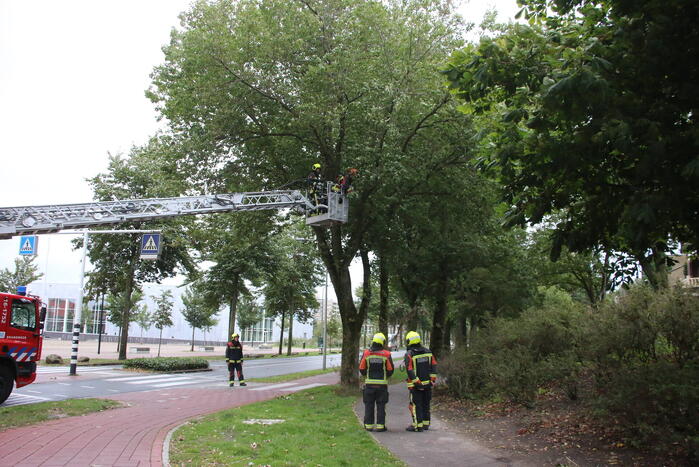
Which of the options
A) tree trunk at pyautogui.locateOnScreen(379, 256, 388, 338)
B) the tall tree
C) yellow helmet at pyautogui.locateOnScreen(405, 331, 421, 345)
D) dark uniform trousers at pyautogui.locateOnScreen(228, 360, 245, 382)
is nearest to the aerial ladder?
the tall tree

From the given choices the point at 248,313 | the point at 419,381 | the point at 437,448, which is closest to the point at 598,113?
the point at 437,448

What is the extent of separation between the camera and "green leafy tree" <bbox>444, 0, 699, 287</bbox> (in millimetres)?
5164

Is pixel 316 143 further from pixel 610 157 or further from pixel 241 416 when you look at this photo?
pixel 610 157

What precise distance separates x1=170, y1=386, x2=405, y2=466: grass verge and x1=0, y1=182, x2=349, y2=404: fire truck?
4754 millimetres

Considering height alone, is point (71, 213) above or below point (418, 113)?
below

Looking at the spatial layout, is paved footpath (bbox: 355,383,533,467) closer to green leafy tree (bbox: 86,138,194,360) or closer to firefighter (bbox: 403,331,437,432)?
firefighter (bbox: 403,331,437,432)

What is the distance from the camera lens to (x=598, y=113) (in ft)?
17.6

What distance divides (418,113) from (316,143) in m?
3.02

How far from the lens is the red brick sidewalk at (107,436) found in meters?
7.04

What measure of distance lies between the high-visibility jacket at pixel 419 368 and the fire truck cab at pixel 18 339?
30.0 feet

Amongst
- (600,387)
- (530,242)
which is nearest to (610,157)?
(600,387)

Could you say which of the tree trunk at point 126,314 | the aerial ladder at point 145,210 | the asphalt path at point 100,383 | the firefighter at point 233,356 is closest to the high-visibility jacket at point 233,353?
the firefighter at point 233,356

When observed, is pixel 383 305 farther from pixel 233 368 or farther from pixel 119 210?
pixel 119 210

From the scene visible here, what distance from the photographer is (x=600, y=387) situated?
7.98 m
